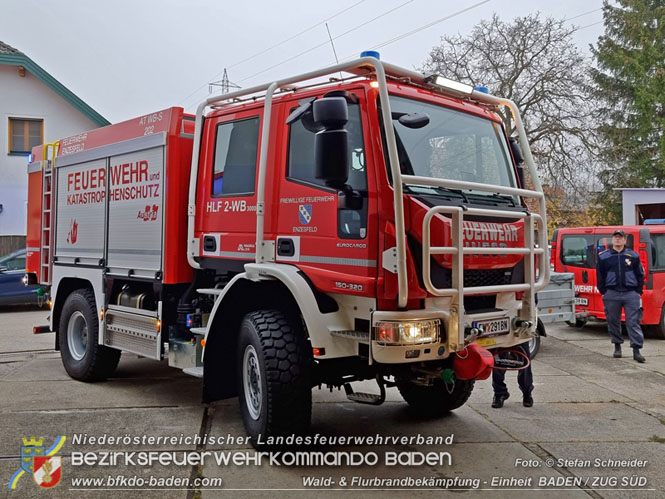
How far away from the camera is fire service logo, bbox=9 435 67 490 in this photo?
4.49m

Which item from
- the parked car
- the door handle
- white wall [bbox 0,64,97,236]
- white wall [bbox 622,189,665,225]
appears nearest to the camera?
the door handle

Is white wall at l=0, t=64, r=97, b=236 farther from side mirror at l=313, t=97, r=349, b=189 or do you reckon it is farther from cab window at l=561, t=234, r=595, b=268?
side mirror at l=313, t=97, r=349, b=189

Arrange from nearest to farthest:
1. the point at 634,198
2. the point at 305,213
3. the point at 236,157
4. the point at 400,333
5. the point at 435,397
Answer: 1. the point at 400,333
2. the point at 305,213
3. the point at 236,157
4. the point at 435,397
5. the point at 634,198

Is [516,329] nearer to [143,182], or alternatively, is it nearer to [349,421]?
[349,421]

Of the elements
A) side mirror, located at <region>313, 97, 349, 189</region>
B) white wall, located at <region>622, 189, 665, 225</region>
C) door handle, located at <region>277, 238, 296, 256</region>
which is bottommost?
door handle, located at <region>277, 238, 296, 256</region>

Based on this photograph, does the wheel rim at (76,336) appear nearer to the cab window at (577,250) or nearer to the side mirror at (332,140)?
the side mirror at (332,140)

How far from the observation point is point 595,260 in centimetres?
1156

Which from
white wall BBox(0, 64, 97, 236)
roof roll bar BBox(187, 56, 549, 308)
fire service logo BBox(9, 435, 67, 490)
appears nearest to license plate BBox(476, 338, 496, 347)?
roof roll bar BBox(187, 56, 549, 308)

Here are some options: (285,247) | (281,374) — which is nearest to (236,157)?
(285,247)

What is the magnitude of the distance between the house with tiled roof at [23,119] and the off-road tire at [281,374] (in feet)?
58.5

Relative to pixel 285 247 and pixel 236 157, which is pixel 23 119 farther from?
pixel 285 247

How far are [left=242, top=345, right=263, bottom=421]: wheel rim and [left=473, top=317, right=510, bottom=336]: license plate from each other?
1.74 metres

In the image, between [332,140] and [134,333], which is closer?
[332,140]

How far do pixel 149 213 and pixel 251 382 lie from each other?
2.19 meters
